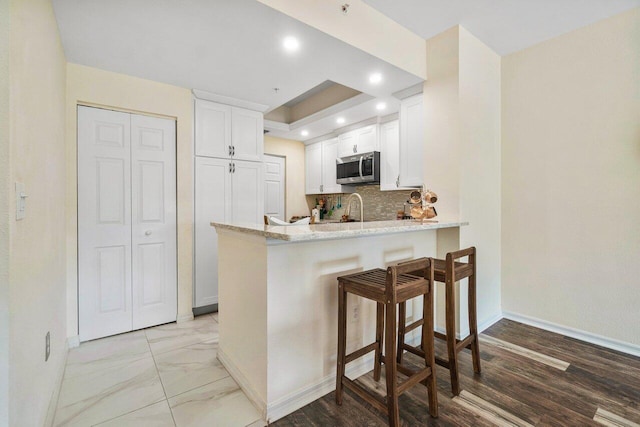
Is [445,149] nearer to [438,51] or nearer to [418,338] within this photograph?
[438,51]

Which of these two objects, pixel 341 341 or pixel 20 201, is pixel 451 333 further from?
pixel 20 201

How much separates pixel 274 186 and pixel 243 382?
376 centimetres

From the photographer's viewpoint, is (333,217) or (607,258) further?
(333,217)

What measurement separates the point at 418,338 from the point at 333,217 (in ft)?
10.1

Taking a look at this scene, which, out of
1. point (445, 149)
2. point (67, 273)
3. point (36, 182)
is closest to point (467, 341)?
point (445, 149)

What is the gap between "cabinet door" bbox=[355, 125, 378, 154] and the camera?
13.5 ft

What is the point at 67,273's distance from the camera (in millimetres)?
2398

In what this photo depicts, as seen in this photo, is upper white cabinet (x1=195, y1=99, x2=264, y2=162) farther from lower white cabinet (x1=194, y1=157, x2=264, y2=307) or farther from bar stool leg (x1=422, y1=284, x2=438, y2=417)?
bar stool leg (x1=422, y1=284, x2=438, y2=417)

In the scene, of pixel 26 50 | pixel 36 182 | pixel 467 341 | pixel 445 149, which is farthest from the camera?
pixel 445 149

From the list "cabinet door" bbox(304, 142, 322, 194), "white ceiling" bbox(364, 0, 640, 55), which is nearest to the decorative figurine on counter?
"white ceiling" bbox(364, 0, 640, 55)

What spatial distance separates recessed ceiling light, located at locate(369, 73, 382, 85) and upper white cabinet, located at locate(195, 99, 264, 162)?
144 cm

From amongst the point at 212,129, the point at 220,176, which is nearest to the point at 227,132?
the point at 212,129

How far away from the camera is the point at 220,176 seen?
10.7 feet

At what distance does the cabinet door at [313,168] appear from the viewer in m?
5.17
